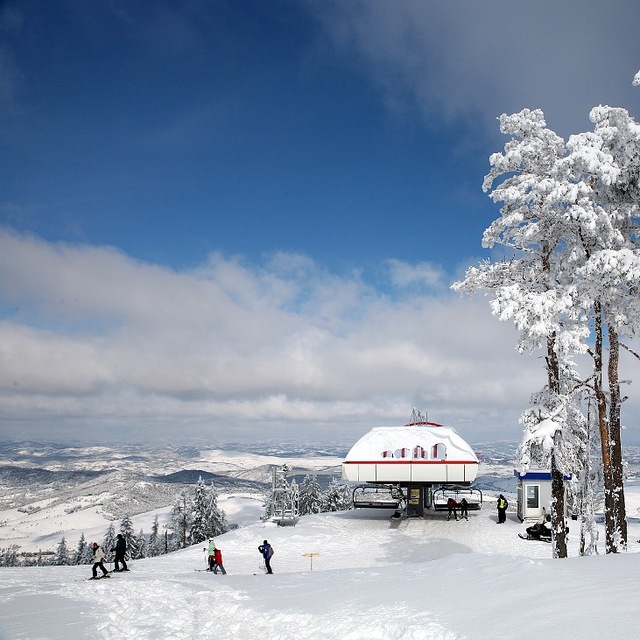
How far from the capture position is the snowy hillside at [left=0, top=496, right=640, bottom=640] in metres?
8.77

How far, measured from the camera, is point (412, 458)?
29969 millimetres

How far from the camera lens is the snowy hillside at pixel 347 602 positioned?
28.8 ft

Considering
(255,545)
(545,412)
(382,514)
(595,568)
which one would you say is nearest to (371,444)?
(382,514)

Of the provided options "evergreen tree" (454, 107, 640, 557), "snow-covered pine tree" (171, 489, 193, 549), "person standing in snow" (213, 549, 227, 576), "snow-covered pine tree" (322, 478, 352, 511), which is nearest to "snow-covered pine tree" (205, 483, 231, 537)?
"snow-covered pine tree" (171, 489, 193, 549)

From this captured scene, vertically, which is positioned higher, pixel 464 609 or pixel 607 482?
pixel 607 482

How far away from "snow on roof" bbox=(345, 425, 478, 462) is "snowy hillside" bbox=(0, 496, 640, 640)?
10.8 metres

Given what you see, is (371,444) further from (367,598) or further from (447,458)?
(367,598)

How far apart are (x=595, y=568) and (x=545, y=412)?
18.1 ft

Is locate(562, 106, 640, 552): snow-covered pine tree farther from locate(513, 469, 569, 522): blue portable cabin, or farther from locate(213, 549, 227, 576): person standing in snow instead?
locate(513, 469, 569, 522): blue portable cabin

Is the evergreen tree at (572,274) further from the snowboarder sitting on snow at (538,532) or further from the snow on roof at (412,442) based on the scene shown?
the snow on roof at (412,442)

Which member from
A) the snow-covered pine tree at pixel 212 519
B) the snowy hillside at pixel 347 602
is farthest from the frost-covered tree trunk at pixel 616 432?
the snow-covered pine tree at pixel 212 519

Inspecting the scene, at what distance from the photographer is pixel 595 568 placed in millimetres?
11109

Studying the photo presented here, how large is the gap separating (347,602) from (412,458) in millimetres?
18610

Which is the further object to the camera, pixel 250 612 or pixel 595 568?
pixel 250 612
